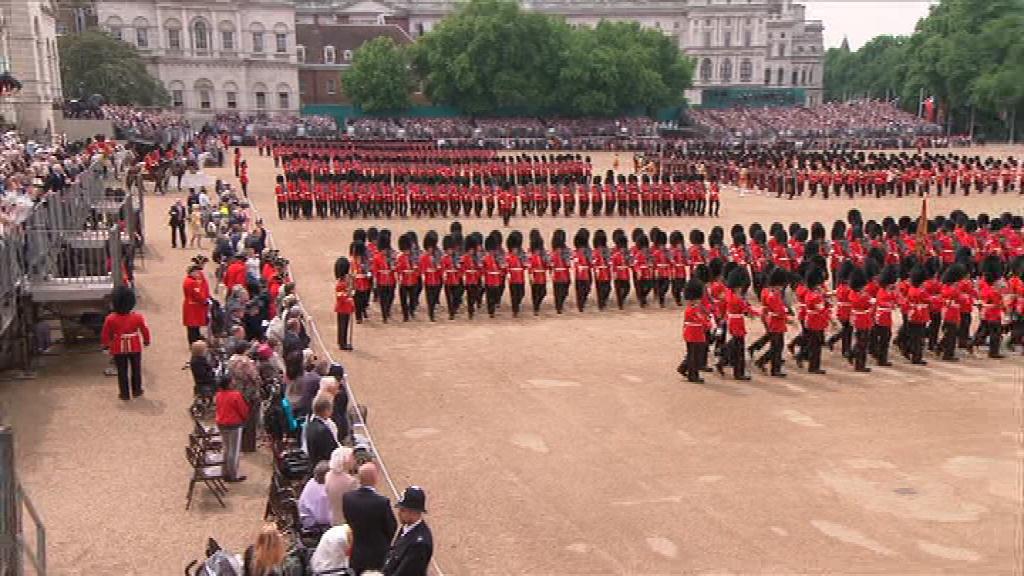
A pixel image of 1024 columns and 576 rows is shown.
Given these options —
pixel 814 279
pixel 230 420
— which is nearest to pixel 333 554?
pixel 230 420

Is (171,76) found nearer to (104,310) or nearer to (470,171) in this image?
(470,171)

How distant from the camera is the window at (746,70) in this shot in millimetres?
81312

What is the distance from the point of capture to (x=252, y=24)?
6056 centimetres

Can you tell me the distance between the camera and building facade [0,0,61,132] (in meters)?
31.1

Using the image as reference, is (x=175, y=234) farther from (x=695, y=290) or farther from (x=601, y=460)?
(x=601, y=460)

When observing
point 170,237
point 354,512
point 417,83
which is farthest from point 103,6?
point 354,512

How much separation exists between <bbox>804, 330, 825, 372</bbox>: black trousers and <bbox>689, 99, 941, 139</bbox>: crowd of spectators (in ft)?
156

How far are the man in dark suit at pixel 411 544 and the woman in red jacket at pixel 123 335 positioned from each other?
595 centimetres

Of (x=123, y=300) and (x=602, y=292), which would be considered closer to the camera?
(x=123, y=300)

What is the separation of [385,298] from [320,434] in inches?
297

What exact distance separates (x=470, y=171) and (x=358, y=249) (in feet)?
47.6

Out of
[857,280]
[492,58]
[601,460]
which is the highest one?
[492,58]

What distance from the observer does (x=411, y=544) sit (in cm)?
503

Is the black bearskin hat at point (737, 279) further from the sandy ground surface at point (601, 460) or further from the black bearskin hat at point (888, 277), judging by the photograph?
the black bearskin hat at point (888, 277)
